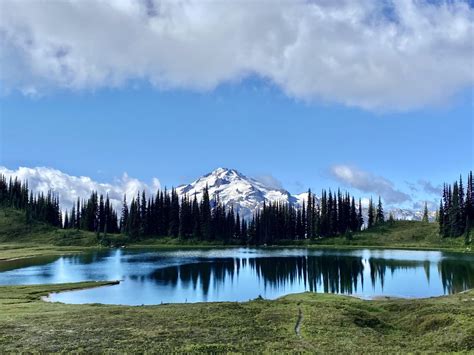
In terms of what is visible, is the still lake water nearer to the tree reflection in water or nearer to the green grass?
the tree reflection in water

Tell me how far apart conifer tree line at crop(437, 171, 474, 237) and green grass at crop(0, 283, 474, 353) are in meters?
148

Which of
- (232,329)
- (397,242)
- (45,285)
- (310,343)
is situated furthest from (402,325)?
(397,242)

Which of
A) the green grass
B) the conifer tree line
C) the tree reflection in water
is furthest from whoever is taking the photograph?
the conifer tree line

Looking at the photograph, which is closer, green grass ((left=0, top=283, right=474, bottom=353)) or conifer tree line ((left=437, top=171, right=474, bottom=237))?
green grass ((left=0, top=283, right=474, bottom=353))

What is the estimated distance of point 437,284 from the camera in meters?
76.8

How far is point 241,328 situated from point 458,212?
559 ft

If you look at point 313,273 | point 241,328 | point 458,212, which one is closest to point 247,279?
point 313,273

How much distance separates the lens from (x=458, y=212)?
597 feet

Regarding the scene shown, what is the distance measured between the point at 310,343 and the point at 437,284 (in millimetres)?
54305

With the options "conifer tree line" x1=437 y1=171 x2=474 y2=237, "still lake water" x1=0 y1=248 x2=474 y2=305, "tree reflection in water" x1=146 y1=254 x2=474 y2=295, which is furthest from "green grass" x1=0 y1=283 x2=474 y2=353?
"conifer tree line" x1=437 y1=171 x2=474 y2=237

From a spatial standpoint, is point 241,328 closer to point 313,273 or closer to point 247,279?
point 247,279

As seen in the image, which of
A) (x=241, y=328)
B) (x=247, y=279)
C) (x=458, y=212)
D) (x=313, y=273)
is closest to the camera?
(x=241, y=328)

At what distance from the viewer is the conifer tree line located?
591 feet

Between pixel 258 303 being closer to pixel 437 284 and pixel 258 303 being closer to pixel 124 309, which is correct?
pixel 124 309
